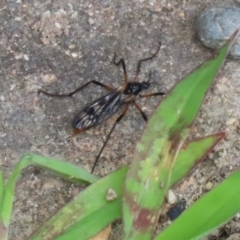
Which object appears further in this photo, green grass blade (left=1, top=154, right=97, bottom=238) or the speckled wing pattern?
the speckled wing pattern

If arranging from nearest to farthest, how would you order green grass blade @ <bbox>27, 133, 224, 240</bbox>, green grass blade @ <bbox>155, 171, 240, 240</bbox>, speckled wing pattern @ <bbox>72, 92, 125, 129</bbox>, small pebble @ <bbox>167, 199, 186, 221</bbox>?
green grass blade @ <bbox>155, 171, 240, 240</bbox>, green grass blade @ <bbox>27, 133, 224, 240</bbox>, small pebble @ <bbox>167, 199, 186, 221</bbox>, speckled wing pattern @ <bbox>72, 92, 125, 129</bbox>

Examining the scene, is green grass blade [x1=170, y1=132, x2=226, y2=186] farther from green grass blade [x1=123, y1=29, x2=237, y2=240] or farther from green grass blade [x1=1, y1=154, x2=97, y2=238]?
green grass blade [x1=1, y1=154, x2=97, y2=238]

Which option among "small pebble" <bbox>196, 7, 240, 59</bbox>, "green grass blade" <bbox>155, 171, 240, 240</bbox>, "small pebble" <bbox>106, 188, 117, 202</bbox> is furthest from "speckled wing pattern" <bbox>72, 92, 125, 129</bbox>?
"green grass blade" <bbox>155, 171, 240, 240</bbox>

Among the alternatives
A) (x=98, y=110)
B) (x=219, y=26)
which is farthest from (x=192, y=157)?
(x=219, y=26)

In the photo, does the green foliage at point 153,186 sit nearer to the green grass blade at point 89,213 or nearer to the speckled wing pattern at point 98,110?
the green grass blade at point 89,213

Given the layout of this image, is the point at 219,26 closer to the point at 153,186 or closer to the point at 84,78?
the point at 84,78

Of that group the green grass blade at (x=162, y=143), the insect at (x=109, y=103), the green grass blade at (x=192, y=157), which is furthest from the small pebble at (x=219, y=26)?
the green grass blade at (x=192, y=157)

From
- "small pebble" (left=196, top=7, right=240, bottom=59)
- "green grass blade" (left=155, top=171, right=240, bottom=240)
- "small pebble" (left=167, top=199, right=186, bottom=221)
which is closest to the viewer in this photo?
"green grass blade" (left=155, top=171, right=240, bottom=240)
